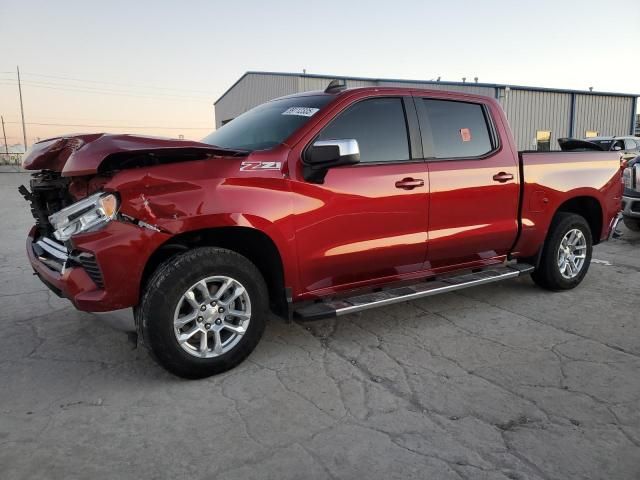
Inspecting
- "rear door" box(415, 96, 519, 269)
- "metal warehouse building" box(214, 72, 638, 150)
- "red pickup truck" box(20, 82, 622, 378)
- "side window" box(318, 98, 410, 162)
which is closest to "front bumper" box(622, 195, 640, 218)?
"red pickup truck" box(20, 82, 622, 378)

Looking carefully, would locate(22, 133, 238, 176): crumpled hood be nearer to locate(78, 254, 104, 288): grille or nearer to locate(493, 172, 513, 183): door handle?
locate(78, 254, 104, 288): grille

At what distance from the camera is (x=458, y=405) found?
9.59ft

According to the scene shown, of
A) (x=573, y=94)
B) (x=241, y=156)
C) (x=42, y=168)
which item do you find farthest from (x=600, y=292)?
(x=573, y=94)

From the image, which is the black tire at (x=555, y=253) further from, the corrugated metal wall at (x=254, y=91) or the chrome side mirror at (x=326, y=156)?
the corrugated metal wall at (x=254, y=91)

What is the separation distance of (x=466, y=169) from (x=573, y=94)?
1112 inches

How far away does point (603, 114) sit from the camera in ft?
97.2

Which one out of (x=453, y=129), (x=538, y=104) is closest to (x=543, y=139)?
(x=538, y=104)

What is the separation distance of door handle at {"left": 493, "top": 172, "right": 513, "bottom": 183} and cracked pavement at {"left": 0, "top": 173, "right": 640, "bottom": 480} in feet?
3.90

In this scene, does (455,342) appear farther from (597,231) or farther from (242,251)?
(597,231)

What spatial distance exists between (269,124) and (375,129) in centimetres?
81

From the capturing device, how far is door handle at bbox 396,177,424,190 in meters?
3.85

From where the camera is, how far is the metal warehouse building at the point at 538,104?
25703mm

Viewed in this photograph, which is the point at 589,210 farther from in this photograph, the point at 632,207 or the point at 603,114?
the point at 603,114

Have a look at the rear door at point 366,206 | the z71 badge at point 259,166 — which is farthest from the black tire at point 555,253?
the z71 badge at point 259,166
